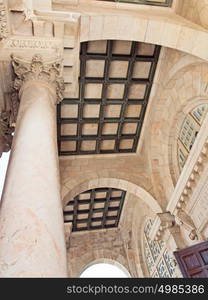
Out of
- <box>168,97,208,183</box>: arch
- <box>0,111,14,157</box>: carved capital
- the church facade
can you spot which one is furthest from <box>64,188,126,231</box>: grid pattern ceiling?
<box>0,111,14,157</box>: carved capital

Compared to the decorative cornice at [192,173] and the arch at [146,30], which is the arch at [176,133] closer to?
the decorative cornice at [192,173]

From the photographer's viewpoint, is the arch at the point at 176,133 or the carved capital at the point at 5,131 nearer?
the carved capital at the point at 5,131

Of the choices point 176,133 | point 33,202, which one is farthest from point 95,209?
point 33,202

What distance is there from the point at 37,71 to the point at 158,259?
8309 millimetres

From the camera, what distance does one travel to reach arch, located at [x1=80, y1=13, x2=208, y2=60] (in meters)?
6.40

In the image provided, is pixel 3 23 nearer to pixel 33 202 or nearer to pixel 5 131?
pixel 5 131

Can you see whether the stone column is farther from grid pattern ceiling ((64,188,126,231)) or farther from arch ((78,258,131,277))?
arch ((78,258,131,277))

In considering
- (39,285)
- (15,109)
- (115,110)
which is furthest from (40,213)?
(115,110)

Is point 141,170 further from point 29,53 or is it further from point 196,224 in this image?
point 29,53

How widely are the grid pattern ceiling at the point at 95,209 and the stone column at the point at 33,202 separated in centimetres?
750

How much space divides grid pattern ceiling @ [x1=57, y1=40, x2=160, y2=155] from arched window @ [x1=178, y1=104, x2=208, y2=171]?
1638mm

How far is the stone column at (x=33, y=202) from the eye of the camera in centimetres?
250

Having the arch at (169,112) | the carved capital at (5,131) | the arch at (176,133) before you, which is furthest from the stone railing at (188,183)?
the carved capital at (5,131)

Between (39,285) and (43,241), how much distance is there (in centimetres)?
52
